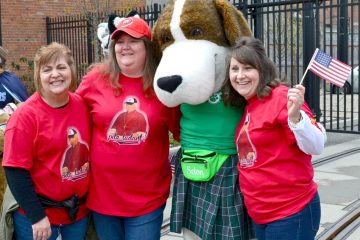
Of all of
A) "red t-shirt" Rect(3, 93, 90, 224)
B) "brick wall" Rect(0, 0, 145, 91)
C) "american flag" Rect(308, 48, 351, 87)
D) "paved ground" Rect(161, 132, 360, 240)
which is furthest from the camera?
"brick wall" Rect(0, 0, 145, 91)

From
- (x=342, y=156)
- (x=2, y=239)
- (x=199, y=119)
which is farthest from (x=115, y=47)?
(x=342, y=156)

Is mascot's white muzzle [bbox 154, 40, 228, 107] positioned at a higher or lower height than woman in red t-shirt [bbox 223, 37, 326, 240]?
higher

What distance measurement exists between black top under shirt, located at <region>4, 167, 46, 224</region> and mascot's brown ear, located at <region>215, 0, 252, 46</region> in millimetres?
1320

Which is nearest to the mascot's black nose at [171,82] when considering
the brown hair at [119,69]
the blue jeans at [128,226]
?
the brown hair at [119,69]

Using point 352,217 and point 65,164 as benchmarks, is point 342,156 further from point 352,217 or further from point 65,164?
point 65,164

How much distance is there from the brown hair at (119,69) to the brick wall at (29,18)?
934cm

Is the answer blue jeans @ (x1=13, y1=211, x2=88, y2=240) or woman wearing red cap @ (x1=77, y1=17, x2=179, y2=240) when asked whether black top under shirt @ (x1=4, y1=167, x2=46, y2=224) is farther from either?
woman wearing red cap @ (x1=77, y1=17, x2=179, y2=240)

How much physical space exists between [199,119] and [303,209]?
0.74 meters

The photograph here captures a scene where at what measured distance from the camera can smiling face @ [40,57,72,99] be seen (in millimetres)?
2820

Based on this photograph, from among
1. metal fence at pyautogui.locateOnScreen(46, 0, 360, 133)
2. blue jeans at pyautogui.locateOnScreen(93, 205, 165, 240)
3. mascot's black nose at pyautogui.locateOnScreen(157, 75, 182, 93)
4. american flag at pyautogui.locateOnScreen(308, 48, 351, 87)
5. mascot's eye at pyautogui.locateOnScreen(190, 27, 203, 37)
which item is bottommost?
blue jeans at pyautogui.locateOnScreen(93, 205, 165, 240)

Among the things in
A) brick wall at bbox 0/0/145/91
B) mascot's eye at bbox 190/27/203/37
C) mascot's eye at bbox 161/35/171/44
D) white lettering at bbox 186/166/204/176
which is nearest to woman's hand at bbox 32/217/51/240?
white lettering at bbox 186/166/204/176

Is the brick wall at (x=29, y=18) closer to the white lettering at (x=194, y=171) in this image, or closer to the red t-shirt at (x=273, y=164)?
the white lettering at (x=194, y=171)

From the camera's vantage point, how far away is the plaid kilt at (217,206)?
9.23 ft

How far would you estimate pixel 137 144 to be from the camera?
9.69ft
